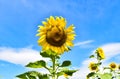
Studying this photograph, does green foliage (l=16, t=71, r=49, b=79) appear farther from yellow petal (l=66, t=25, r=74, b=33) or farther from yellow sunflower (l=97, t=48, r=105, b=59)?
yellow sunflower (l=97, t=48, r=105, b=59)

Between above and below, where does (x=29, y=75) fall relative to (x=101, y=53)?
below

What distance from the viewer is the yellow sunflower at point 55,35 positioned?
751 cm

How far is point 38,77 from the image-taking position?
6543 millimetres

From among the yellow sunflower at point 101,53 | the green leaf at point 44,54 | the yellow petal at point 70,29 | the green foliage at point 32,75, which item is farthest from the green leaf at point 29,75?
the yellow sunflower at point 101,53

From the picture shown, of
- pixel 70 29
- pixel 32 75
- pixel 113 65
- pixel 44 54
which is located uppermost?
pixel 113 65

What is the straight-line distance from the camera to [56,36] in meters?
7.59

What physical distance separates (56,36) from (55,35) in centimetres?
4

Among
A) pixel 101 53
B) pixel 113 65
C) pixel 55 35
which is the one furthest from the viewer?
pixel 113 65

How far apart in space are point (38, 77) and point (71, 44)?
1379 mm

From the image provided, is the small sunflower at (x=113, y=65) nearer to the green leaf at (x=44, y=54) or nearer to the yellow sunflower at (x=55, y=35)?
the yellow sunflower at (x=55, y=35)

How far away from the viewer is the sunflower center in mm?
7574

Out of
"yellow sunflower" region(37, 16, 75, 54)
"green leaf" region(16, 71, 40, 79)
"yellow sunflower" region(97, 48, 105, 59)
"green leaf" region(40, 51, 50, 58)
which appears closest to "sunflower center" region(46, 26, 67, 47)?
"yellow sunflower" region(37, 16, 75, 54)

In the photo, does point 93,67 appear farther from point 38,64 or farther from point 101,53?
point 38,64

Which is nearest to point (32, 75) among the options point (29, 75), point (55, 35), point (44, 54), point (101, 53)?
point (29, 75)
